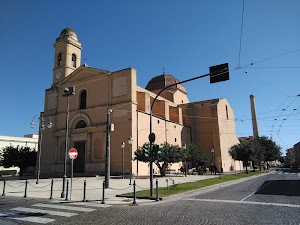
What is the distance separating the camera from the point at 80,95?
38625 millimetres

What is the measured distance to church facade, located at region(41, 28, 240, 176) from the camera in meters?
32.3

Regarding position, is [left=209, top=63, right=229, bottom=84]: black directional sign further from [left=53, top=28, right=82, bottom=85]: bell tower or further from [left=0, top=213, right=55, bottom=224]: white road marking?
[left=53, top=28, right=82, bottom=85]: bell tower

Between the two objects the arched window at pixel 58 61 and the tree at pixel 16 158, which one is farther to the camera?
the arched window at pixel 58 61

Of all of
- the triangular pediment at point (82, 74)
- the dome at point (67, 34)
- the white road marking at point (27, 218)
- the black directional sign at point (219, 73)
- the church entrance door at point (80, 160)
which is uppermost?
the dome at point (67, 34)

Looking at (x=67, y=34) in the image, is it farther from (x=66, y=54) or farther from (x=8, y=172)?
(x=8, y=172)

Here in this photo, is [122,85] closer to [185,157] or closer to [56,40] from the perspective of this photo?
[185,157]

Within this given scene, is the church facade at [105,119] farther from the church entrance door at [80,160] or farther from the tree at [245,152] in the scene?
the tree at [245,152]

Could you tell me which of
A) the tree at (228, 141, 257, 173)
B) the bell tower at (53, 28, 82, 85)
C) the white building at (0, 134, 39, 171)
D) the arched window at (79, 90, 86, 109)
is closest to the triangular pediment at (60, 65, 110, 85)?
the bell tower at (53, 28, 82, 85)

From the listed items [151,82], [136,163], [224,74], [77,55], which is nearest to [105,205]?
[224,74]

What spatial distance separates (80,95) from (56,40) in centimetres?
1072

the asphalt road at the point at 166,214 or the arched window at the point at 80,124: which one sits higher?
the arched window at the point at 80,124

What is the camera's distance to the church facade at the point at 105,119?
106 feet

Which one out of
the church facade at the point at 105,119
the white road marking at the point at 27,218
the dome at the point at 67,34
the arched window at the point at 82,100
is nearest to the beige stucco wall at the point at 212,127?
the church facade at the point at 105,119

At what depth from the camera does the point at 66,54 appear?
40.2 meters
